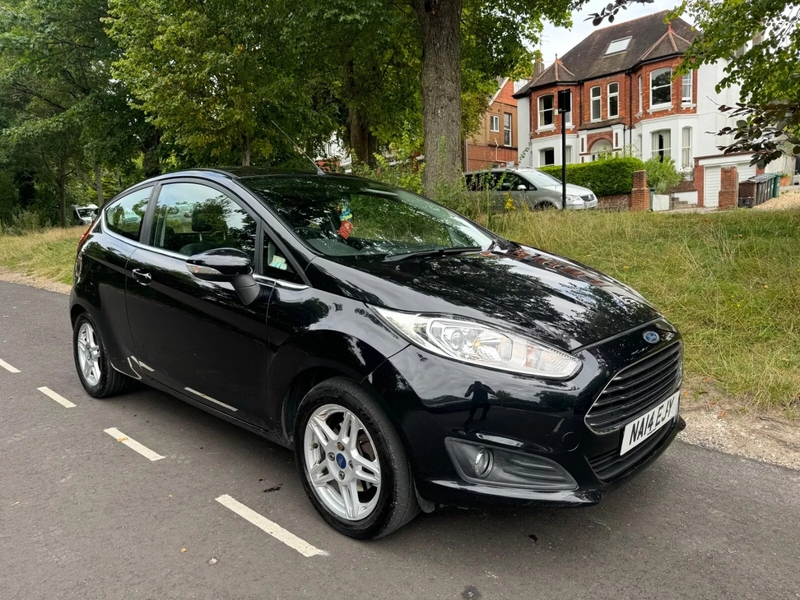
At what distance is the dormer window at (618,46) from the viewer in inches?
1433

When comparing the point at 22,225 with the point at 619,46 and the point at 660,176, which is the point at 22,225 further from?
the point at 619,46

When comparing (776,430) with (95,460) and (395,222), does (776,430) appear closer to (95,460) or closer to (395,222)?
(395,222)

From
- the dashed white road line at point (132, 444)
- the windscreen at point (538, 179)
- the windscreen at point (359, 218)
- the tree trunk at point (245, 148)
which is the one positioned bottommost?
the dashed white road line at point (132, 444)

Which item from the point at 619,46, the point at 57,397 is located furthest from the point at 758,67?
the point at 619,46

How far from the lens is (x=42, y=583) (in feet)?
8.52

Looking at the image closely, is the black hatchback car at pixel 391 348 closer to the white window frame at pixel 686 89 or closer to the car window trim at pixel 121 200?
the car window trim at pixel 121 200

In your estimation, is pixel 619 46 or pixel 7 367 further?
pixel 619 46

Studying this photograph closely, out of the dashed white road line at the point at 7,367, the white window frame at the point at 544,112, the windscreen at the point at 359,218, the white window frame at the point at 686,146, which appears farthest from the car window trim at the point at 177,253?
the white window frame at the point at 544,112

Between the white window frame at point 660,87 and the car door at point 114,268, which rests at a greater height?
the white window frame at point 660,87

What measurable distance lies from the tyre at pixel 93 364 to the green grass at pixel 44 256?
8.03m

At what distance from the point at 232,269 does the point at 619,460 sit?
1963 mm

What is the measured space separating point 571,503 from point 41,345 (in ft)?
20.6

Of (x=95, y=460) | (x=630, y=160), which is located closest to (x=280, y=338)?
(x=95, y=460)

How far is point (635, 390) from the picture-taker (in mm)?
2711
